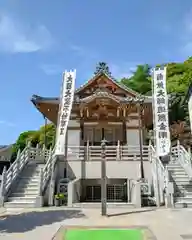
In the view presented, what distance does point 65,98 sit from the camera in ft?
57.0

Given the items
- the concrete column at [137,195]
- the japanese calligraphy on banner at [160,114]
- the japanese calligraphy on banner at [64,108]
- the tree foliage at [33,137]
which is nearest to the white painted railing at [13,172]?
the japanese calligraphy on banner at [64,108]

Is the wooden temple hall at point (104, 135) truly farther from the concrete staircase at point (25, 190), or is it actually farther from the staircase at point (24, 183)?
the concrete staircase at point (25, 190)

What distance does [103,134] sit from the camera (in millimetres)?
20453

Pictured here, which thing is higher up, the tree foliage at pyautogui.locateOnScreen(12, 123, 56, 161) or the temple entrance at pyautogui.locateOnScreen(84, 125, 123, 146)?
the tree foliage at pyautogui.locateOnScreen(12, 123, 56, 161)

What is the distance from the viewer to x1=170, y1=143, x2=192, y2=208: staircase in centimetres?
1231

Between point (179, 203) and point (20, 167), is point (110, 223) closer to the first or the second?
point (179, 203)

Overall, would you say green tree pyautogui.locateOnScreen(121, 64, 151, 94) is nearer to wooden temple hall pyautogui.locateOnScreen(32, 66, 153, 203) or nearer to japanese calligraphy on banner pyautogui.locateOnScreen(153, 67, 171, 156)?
wooden temple hall pyautogui.locateOnScreen(32, 66, 153, 203)

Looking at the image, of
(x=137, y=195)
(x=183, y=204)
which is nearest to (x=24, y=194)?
(x=137, y=195)

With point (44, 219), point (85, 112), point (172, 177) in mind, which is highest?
point (85, 112)

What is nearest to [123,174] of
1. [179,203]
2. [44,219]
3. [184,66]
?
[179,203]

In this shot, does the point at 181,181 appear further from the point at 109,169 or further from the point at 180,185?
the point at 109,169

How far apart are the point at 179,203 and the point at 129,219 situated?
3975mm

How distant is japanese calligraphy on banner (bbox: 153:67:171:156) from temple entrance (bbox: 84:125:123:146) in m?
4.99

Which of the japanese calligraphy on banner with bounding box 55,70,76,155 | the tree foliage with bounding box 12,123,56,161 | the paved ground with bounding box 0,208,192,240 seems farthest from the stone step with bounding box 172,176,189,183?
the tree foliage with bounding box 12,123,56,161
